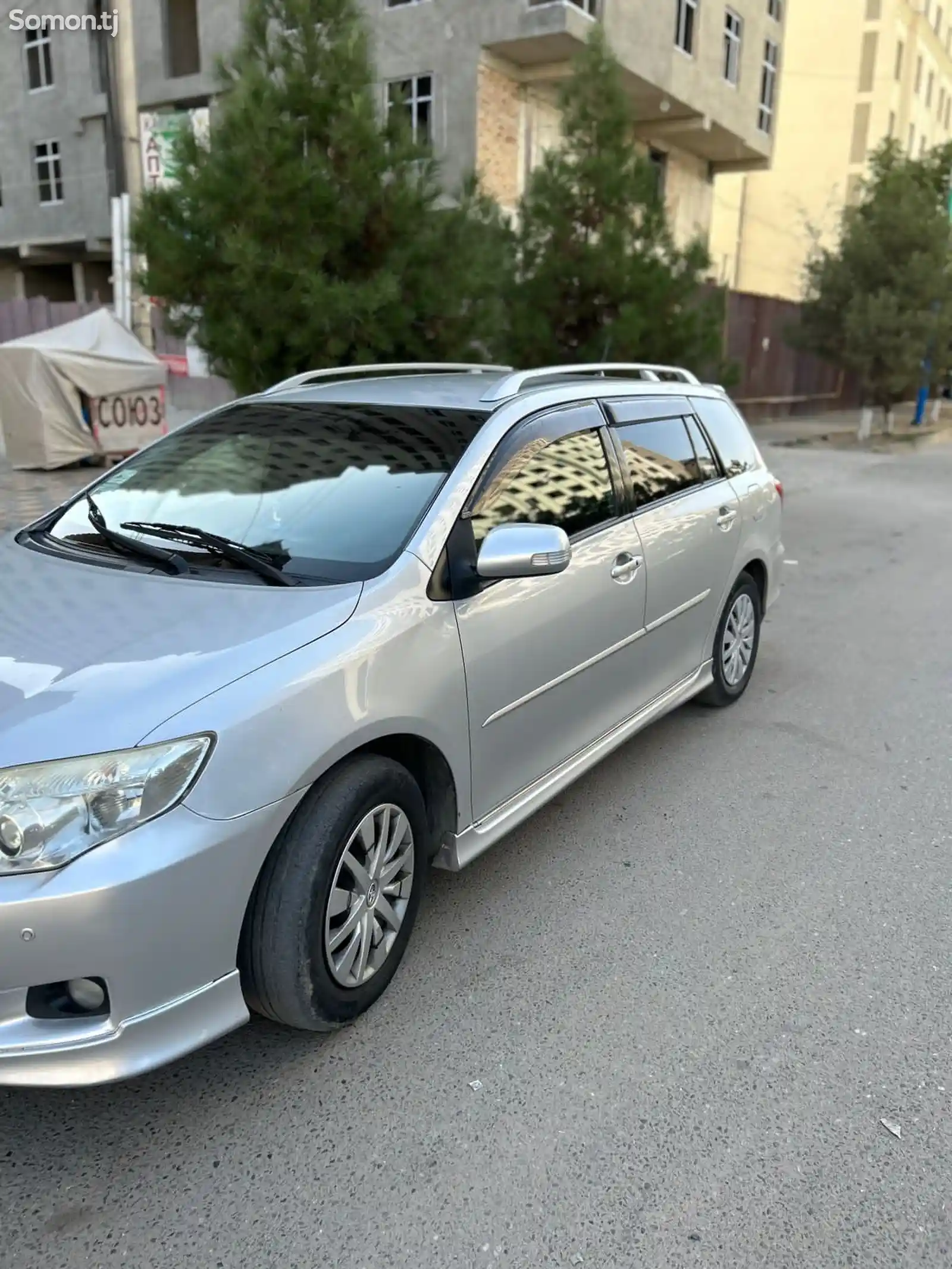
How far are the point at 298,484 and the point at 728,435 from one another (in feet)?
8.65

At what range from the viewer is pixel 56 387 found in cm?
1335

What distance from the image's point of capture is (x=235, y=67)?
7223 mm

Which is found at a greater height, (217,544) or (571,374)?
(571,374)

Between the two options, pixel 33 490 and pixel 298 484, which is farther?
pixel 33 490

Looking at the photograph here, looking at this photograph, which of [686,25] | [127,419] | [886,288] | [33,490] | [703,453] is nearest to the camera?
[703,453]

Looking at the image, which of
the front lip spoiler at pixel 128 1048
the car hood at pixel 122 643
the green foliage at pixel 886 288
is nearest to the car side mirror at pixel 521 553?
the car hood at pixel 122 643

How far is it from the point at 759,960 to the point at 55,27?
3052 centimetres

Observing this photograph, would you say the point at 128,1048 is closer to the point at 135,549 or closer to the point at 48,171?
the point at 135,549

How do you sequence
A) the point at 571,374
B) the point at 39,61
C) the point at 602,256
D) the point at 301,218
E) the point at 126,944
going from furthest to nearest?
the point at 39,61
the point at 602,256
the point at 301,218
the point at 571,374
the point at 126,944

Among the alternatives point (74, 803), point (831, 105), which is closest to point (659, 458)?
point (74, 803)

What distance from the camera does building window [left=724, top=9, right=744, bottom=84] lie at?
80.1 feet

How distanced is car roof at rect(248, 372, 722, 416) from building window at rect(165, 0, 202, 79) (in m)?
23.3

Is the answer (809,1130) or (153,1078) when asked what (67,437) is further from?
(809,1130)

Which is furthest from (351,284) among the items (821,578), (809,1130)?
(809,1130)
